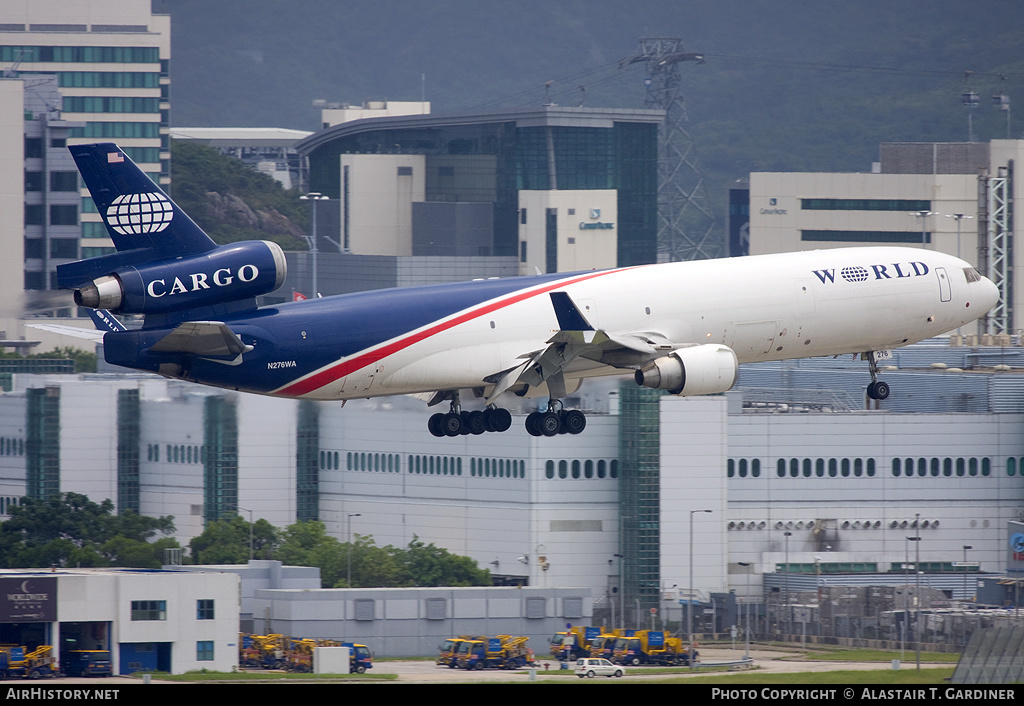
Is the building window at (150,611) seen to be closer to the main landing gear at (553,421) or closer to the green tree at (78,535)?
the green tree at (78,535)

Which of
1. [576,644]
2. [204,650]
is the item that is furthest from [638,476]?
[204,650]

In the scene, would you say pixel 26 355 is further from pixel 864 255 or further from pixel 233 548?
pixel 864 255

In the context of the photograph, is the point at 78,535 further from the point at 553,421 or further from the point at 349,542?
the point at 553,421

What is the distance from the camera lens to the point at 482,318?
56.8 m

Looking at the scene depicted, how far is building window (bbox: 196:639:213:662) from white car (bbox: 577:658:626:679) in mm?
18275

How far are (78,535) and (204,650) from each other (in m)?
32.9

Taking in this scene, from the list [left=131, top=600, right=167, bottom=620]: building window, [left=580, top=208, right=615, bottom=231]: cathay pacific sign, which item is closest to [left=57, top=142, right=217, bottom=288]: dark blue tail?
[left=131, top=600, right=167, bottom=620]: building window

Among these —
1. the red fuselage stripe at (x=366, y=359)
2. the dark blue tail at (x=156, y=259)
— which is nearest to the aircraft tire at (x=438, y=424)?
the red fuselage stripe at (x=366, y=359)

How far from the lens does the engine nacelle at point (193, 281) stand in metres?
50.4

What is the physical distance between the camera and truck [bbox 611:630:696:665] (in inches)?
Result: 3401

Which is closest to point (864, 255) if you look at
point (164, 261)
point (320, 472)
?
point (164, 261)

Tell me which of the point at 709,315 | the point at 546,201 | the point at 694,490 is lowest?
the point at 694,490

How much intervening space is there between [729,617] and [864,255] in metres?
41.7

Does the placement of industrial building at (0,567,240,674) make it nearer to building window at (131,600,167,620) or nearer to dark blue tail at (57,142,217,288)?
building window at (131,600,167,620)
